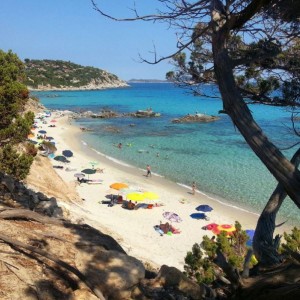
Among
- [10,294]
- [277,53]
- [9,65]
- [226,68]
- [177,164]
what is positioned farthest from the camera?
[177,164]

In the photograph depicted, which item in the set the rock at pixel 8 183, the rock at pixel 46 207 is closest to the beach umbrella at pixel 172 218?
the rock at pixel 46 207

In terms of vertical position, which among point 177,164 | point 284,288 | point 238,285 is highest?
point 284,288

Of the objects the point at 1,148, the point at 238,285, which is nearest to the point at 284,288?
the point at 238,285

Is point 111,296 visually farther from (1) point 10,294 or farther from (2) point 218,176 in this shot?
(2) point 218,176

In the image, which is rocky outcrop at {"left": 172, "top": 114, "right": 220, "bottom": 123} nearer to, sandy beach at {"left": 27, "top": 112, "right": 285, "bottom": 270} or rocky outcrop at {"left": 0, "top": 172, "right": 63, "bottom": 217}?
sandy beach at {"left": 27, "top": 112, "right": 285, "bottom": 270}

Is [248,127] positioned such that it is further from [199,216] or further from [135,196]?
[135,196]

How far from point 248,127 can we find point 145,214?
16425 mm

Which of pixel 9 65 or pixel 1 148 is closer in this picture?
pixel 9 65

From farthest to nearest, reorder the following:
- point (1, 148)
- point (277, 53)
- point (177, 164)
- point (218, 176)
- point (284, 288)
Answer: point (177, 164) → point (218, 176) → point (1, 148) → point (277, 53) → point (284, 288)

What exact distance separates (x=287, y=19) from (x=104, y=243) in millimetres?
4690

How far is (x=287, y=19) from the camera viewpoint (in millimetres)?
4637

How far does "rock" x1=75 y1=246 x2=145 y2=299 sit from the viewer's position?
5282 millimetres

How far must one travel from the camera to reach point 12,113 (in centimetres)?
1015

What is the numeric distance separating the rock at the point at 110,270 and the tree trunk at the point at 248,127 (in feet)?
9.75
